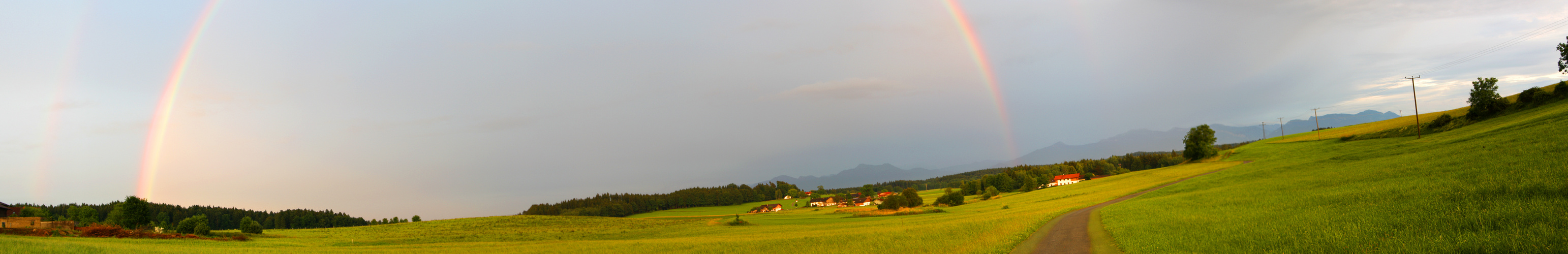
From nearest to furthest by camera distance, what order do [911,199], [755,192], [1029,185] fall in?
[911,199]
[1029,185]
[755,192]

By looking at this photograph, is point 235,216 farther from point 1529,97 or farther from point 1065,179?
point 1529,97

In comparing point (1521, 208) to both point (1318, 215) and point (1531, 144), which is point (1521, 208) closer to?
point (1318, 215)

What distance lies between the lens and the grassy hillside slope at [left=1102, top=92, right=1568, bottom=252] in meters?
11.4

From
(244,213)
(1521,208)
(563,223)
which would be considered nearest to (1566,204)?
(1521,208)

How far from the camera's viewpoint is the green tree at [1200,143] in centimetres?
10638

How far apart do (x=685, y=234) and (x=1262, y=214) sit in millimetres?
43503

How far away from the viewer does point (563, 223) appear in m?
83.6

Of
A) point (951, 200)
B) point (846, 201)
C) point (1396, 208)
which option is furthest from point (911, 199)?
point (1396, 208)

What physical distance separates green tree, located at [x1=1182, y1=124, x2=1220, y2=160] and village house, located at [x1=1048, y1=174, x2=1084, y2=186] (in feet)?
103

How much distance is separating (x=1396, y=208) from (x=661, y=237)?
45550 millimetres

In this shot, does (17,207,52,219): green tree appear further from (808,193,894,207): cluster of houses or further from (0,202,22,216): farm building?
(808,193,894,207): cluster of houses

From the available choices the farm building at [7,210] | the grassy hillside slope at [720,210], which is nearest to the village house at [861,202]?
the grassy hillside slope at [720,210]

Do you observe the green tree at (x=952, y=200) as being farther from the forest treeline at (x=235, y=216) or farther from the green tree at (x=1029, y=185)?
the forest treeline at (x=235, y=216)

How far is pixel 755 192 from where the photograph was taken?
634 feet
